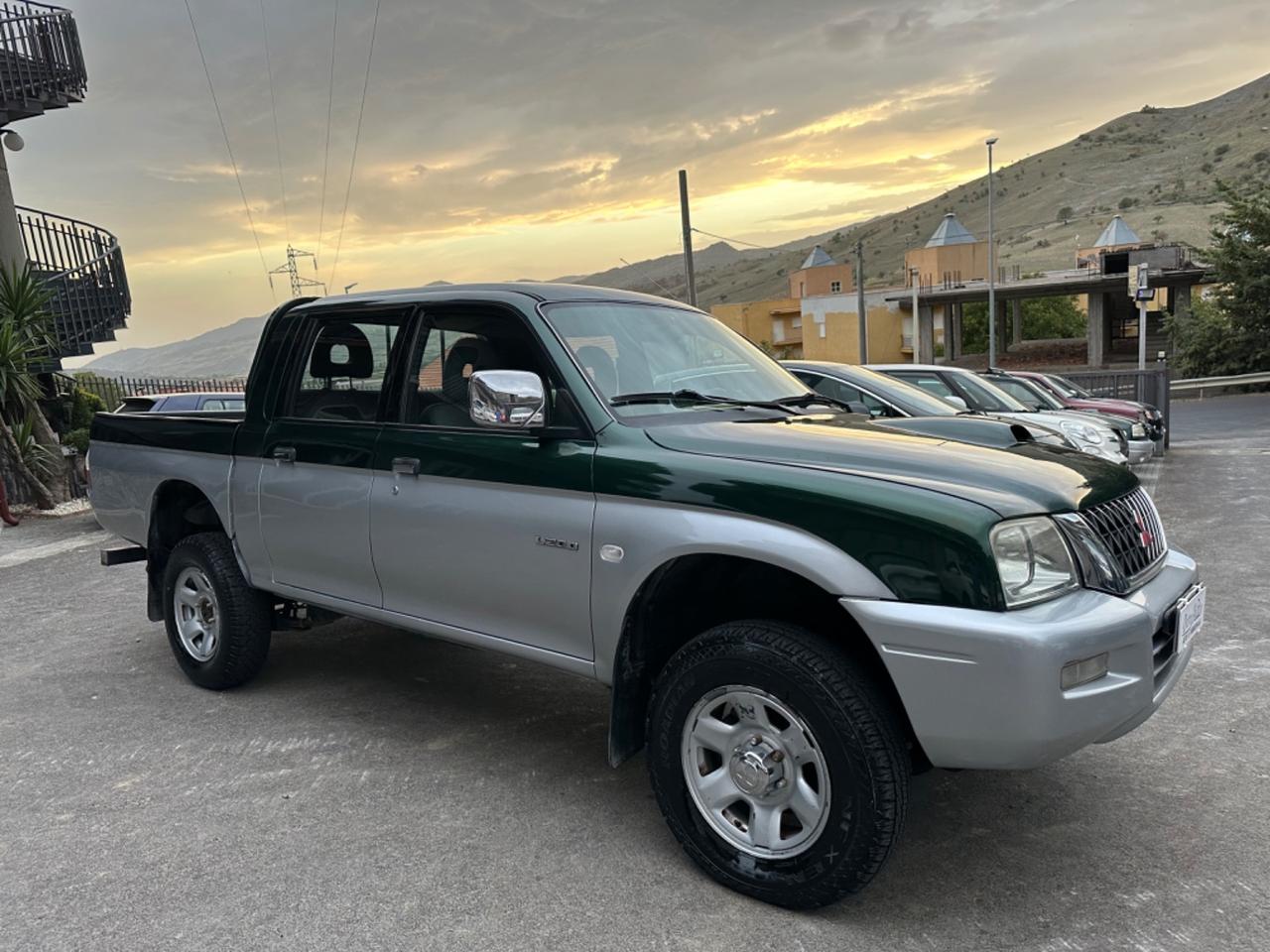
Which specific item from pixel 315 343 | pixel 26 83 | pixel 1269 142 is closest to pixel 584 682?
pixel 315 343

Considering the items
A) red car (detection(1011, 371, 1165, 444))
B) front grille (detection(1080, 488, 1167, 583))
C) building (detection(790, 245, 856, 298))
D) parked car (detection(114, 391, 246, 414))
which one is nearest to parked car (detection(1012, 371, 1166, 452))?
red car (detection(1011, 371, 1165, 444))

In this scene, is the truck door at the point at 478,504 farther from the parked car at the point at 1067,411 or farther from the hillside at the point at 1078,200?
the hillside at the point at 1078,200

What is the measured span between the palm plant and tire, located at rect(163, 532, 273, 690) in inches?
362

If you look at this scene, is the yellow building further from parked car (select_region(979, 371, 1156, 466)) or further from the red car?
parked car (select_region(979, 371, 1156, 466))

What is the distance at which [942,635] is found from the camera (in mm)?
2521

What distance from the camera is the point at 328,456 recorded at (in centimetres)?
417

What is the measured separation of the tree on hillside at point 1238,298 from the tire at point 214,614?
1357 inches

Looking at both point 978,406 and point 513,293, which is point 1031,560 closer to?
point 513,293

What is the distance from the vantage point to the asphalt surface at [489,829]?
2840 mm

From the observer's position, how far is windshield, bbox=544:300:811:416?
3.57 meters

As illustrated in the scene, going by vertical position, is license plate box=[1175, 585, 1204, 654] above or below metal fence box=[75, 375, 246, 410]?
below

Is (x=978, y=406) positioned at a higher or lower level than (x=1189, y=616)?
higher

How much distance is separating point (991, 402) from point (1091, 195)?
131 meters

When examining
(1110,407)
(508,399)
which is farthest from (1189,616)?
(1110,407)
